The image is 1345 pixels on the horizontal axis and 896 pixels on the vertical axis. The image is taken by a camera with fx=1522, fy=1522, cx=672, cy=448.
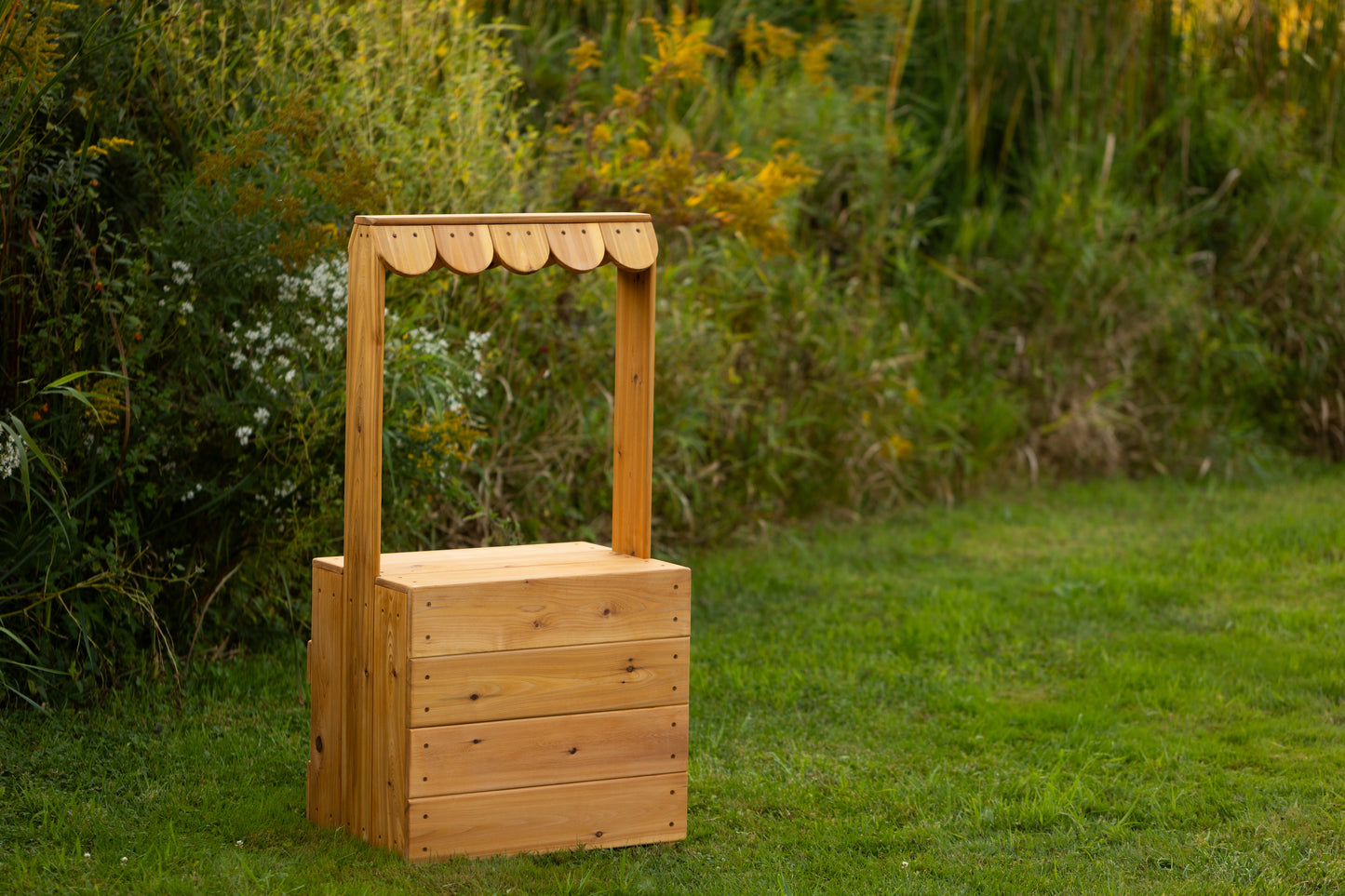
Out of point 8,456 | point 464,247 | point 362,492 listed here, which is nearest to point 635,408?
point 464,247

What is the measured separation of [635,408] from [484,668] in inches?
33.6

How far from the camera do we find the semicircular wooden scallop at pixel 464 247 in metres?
3.63

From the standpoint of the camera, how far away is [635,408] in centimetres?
408

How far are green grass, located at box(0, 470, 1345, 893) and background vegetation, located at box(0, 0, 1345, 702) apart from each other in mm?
493

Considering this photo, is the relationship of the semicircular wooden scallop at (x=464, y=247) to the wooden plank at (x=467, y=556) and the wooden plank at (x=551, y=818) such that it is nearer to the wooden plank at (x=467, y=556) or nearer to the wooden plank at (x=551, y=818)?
the wooden plank at (x=467, y=556)

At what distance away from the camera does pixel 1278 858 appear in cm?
378

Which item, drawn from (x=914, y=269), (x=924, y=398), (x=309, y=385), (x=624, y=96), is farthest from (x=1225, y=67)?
(x=309, y=385)

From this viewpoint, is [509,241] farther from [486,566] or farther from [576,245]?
[486,566]

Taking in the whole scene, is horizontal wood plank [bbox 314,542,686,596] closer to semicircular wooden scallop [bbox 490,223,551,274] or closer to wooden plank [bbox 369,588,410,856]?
wooden plank [bbox 369,588,410,856]

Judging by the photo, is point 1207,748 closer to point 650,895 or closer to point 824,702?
point 824,702

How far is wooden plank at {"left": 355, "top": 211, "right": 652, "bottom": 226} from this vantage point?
3621mm

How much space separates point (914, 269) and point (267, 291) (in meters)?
4.67

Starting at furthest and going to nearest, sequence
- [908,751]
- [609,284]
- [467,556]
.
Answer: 1. [609,284]
2. [908,751]
3. [467,556]

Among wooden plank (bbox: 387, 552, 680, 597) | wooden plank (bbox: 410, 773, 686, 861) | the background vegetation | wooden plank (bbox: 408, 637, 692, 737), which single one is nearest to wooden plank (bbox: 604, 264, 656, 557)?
wooden plank (bbox: 387, 552, 680, 597)
